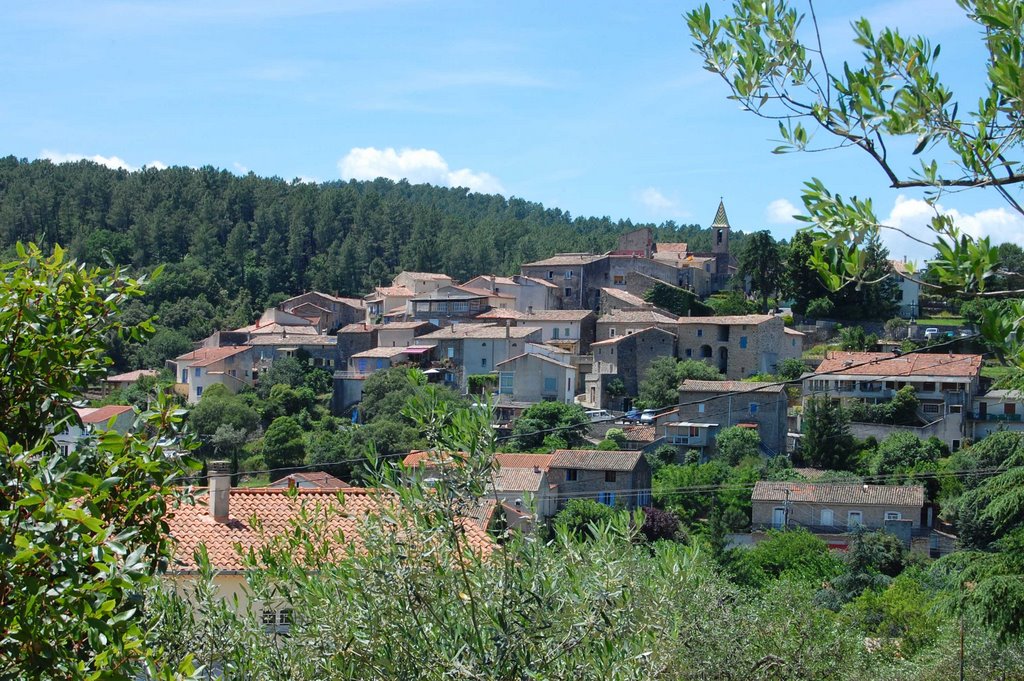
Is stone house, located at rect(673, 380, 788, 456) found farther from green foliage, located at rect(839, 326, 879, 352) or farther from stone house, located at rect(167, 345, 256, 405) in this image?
stone house, located at rect(167, 345, 256, 405)

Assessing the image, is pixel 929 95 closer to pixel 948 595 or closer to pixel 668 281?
pixel 948 595

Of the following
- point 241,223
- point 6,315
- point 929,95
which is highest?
point 241,223

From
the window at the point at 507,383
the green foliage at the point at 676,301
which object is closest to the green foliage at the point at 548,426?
the window at the point at 507,383

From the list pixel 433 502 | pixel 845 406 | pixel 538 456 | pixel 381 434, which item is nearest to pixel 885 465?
pixel 845 406

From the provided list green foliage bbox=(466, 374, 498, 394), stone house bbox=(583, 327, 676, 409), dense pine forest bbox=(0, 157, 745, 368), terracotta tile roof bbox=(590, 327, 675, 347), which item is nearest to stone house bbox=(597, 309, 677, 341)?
terracotta tile roof bbox=(590, 327, 675, 347)

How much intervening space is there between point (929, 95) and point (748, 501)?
1393 inches

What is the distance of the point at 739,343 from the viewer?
51.0 meters

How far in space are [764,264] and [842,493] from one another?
21.5 m

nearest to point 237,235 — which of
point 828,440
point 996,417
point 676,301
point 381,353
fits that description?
point 381,353

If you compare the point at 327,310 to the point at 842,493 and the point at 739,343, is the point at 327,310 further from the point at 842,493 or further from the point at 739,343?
the point at 842,493

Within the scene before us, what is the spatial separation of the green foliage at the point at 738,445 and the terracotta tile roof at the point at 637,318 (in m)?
10.3

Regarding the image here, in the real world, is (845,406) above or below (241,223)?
below

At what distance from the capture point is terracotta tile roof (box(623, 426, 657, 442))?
45.2 m

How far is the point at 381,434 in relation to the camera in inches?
1804
